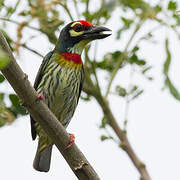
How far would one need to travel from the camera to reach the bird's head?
12.6ft

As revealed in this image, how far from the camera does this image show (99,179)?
96.0 inches

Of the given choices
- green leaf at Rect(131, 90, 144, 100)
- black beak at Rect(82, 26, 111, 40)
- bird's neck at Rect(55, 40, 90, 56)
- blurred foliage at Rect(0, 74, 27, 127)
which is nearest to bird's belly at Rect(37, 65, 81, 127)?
bird's neck at Rect(55, 40, 90, 56)

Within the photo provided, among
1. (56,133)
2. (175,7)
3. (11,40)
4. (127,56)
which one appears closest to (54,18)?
(11,40)

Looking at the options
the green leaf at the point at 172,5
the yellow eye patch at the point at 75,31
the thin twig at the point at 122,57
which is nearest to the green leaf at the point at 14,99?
the thin twig at the point at 122,57

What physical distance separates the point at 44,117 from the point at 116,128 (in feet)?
3.04

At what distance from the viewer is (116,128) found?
3051mm

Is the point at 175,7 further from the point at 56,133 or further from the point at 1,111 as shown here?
the point at 1,111

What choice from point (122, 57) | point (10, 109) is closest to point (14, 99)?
point (10, 109)

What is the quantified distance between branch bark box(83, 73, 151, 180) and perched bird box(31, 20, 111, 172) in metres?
0.36

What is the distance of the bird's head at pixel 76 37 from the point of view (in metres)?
3.83

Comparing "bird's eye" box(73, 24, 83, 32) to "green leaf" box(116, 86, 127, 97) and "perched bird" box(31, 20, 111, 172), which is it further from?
"green leaf" box(116, 86, 127, 97)

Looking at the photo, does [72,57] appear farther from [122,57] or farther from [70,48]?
[122,57]

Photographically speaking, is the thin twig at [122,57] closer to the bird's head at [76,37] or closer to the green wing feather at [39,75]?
the bird's head at [76,37]

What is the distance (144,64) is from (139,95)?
0.39 m
